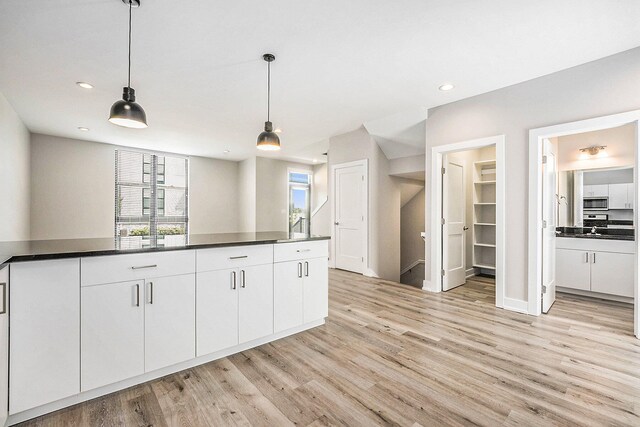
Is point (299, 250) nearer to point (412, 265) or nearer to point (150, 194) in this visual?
point (412, 265)

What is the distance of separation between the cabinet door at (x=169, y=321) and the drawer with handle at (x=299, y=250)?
0.75 m

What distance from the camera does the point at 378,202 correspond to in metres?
5.31

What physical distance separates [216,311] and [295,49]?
2378mm

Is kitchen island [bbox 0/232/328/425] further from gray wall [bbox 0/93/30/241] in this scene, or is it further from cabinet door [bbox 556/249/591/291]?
cabinet door [bbox 556/249/591/291]

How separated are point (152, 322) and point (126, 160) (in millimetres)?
6233

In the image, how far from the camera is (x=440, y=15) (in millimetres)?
2223

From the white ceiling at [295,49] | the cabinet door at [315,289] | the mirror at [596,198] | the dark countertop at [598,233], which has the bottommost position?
the cabinet door at [315,289]

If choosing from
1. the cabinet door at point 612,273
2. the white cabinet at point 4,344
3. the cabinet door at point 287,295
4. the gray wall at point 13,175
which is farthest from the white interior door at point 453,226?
the gray wall at point 13,175

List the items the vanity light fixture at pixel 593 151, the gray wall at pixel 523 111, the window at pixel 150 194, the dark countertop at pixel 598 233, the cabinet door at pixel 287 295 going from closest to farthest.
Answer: the cabinet door at pixel 287 295
the gray wall at pixel 523 111
the dark countertop at pixel 598 233
the vanity light fixture at pixel 593 151
the window at pixel 150 194

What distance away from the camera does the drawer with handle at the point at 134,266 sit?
1729 mm

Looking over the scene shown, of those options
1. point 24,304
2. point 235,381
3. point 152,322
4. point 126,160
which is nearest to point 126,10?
point 24,304

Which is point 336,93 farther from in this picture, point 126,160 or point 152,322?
point 126,160

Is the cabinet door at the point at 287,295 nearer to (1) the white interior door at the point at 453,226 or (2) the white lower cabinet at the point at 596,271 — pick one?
(1) the white interior door at the point at 453,226

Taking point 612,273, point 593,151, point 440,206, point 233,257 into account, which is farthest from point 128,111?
point 593,151
